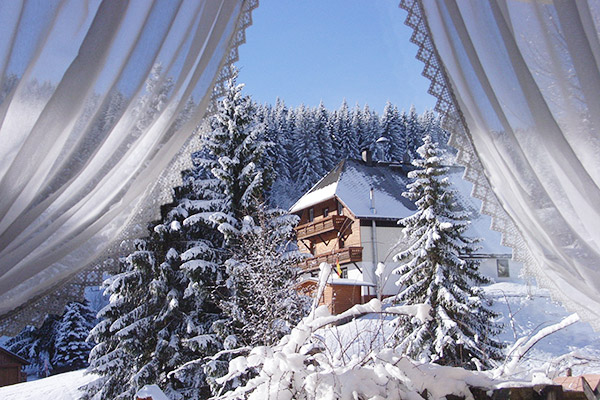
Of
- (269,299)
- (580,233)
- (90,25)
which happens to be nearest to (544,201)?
(580,233)

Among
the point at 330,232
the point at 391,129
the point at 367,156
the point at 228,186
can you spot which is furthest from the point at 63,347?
the point at 391,129

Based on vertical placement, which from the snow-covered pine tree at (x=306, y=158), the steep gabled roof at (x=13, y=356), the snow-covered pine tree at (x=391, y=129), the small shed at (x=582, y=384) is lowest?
the steep gabled roof at (x=13, y=356)

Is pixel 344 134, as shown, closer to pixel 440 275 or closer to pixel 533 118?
pixel 440 275

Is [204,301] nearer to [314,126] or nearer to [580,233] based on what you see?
[580,233]

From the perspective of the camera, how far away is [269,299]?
884 cm

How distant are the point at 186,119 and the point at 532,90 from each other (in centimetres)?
104

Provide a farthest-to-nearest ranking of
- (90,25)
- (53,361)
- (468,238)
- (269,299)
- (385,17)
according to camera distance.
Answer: (53,361)
(468,238)
(269,299)
(385,17)
(90,25)

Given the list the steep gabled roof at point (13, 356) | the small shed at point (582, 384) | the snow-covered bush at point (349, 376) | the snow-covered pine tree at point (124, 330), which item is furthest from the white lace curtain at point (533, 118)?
the steep gabled roof at point (13, 356)

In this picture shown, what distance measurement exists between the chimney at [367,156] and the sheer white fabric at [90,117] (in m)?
17.0

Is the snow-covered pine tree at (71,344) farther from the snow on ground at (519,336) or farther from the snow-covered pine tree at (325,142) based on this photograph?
the snow-covered pine tree at (325,142)

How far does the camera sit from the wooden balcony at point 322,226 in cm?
1733

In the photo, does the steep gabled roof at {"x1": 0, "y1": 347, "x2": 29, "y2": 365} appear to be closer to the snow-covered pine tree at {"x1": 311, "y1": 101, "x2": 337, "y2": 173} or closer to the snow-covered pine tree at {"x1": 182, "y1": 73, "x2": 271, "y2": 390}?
the snow-covered pine tree at {"x1": 182, "y1": 73, "x2": 271, "y2": 390}

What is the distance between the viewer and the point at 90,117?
140cm

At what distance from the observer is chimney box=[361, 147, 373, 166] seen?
18608mm
